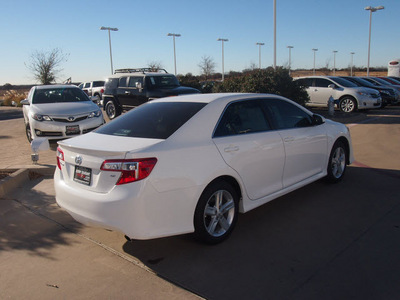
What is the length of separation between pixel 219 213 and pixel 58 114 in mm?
6725

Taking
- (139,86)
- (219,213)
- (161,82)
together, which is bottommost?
(219,213)

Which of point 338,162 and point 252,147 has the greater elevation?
point 252,147

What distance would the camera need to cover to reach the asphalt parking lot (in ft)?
10.3

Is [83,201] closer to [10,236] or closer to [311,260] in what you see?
[10,236]

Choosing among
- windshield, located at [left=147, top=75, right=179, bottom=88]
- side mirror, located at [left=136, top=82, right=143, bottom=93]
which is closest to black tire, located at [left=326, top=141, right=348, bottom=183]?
windshield, located at [left=147, top=75, right=179, bottom=88]

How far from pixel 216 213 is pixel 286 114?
6.41 ft

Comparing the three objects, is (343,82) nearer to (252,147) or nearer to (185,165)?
(252,147)

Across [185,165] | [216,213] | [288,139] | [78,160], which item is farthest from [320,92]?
[78,160]

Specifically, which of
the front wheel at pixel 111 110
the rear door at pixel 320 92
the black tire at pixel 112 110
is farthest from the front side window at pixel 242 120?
the rear door at pixel 320 92

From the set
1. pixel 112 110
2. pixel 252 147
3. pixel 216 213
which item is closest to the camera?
pixel 216 213

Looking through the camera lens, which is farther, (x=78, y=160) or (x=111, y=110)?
(x=111, y=110)

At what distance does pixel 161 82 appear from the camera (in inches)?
581

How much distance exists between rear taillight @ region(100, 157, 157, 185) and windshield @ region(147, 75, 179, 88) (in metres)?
11.6

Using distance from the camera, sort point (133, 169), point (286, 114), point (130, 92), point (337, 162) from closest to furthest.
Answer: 1. point (133, 169)
2. point (286, 114)
3. point (337, 162)
4. point (130, 92)
